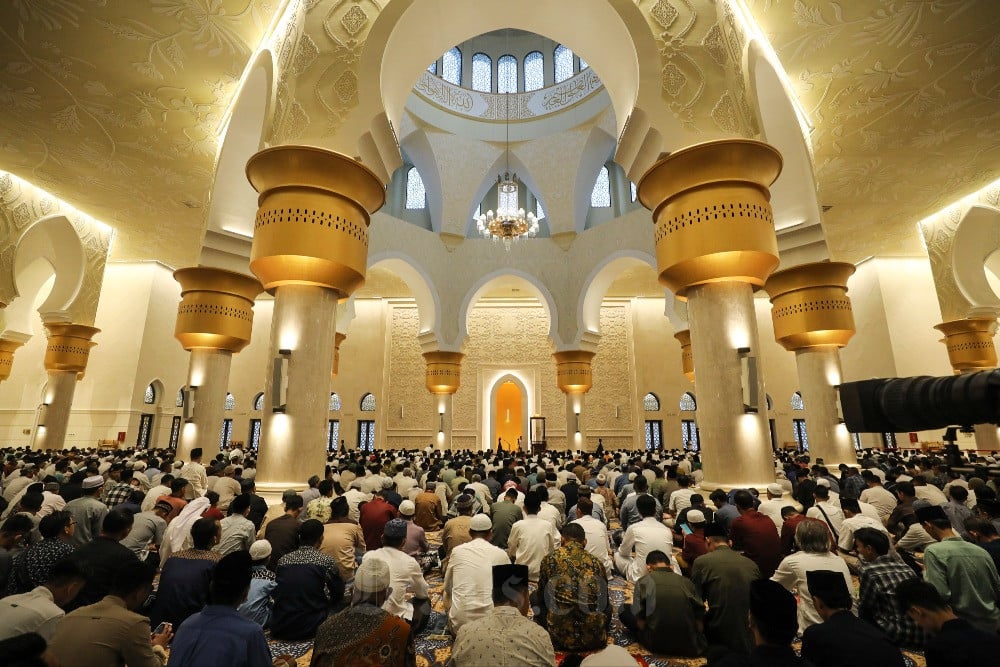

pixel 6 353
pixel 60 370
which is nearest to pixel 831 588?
pixel 60 370

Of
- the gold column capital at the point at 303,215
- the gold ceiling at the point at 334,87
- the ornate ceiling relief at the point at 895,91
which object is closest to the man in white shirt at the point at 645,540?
the gold column capital at the point at 303,215

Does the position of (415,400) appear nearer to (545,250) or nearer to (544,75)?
(545,250)

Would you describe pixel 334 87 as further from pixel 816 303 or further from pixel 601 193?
pixel 601 193

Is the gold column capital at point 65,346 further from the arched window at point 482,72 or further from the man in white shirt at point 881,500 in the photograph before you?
the man in white shirt at point 881,500

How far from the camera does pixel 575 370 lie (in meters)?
12.8

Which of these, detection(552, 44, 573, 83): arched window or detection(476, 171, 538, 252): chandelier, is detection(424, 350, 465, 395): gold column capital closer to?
detection(476, 171, 538, 252): chandelier

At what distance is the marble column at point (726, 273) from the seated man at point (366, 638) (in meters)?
3.79

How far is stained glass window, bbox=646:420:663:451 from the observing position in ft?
53.3

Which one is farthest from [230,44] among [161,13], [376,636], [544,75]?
[544,75]

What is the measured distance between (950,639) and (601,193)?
13.9 meters

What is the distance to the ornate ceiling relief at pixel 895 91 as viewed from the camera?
5.48m

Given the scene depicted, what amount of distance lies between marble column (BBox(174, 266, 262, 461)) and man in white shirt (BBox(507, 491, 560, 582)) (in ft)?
20.9

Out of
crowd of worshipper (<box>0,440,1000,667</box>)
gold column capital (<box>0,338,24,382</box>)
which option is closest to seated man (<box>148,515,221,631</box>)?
crowd of worshipper (<box>0,440,1000,667</box>)

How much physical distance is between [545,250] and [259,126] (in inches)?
306
